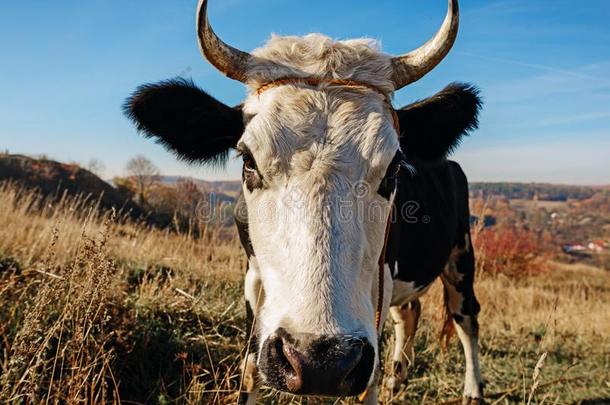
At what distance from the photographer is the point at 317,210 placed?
2.06 m

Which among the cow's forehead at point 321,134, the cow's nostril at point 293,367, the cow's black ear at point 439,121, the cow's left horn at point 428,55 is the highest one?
the cow's left horn at point 428,55

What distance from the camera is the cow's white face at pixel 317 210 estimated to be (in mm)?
1803

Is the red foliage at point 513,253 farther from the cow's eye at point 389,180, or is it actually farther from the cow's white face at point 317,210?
the cow's white face at point 317,210

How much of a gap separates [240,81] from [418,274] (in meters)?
2.34

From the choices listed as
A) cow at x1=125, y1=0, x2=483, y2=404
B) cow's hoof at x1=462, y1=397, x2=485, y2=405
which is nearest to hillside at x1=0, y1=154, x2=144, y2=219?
cow's hoof at x1=462, y1=397, x2=485, y2=405

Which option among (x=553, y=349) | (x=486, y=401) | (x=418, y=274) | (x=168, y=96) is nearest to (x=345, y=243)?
(x=168, y=96)

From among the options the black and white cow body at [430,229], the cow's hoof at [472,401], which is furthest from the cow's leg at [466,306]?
the cow's hoof at [472,401]

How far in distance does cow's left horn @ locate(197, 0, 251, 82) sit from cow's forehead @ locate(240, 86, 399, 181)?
32 centimetres

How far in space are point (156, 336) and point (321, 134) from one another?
2.58m

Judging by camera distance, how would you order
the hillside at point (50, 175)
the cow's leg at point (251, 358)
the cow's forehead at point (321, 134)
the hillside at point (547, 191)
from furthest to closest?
the hillside at point (547, 191) < the hillside at point (50, 175) < the cow's leg at point (251, 358) < the cow's forehead at point (321, 134)

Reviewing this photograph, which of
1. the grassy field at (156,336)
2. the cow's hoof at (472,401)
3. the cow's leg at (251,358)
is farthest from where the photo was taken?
the cow's hoof at (472,401)

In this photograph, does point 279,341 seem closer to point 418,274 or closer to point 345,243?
point 345,243

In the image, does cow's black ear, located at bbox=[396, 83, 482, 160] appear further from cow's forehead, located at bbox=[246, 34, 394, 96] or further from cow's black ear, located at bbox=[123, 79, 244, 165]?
cow's black ear, located at bbox=[123, 79, 244, 165]

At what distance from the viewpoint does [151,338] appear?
4.01 m
